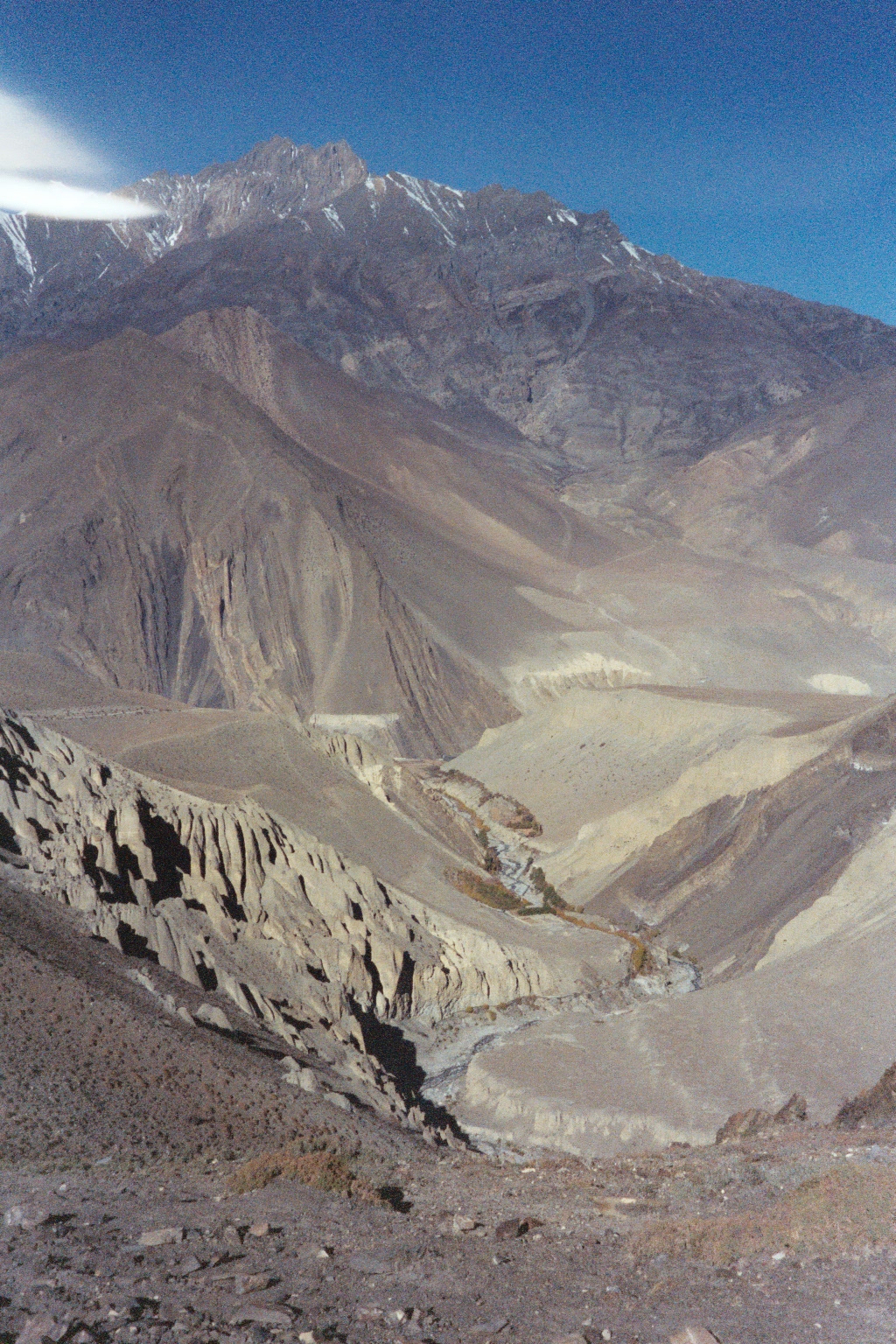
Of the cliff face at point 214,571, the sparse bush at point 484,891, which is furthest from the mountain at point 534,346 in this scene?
the sparse bush at point 484,891

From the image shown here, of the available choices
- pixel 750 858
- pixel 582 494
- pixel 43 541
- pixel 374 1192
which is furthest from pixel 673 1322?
pixel 582 494

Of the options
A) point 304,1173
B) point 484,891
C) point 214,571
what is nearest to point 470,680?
point 214,571

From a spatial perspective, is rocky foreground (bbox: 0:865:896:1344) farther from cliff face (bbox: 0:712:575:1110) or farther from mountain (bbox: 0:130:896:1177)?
mountain (bbox: 0:130:896:1177)

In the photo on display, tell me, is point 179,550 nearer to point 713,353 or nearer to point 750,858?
point 750,858

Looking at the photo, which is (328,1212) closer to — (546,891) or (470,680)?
(546,891)

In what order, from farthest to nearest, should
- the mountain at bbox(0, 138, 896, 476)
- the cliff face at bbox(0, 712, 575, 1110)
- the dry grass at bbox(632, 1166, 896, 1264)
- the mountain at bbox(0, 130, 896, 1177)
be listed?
the mountain at bbox(0, 138, 896, 476) < the mountain at bbox(0, 130, 896, 1177) < the cliff face at bbox(0, 712, 575, 1110) < the dry grass at bbox(632, 1166, 896, 1264)

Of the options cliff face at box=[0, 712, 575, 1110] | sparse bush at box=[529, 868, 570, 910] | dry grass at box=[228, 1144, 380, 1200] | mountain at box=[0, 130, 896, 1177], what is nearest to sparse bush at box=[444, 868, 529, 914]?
mountain at box=[0, 130, 896, 1177]
